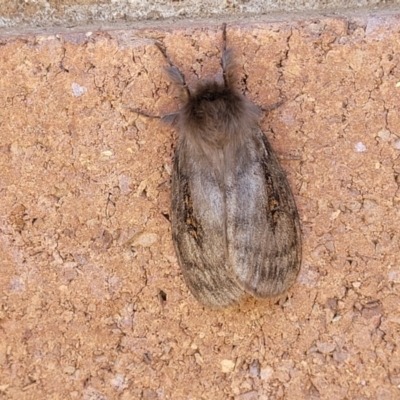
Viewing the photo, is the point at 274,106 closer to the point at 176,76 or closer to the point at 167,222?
the point at 176,76

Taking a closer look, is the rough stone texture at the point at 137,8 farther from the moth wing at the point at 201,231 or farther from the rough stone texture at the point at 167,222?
the moth wing at the point at 201,231

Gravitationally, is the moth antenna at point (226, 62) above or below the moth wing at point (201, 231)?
above

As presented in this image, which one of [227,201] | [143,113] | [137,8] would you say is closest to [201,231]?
[227,201]

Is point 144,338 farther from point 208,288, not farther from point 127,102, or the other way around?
point 127,102


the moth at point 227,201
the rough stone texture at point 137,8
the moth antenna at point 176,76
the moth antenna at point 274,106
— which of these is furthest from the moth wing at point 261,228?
the rough stone texture at point 137,8

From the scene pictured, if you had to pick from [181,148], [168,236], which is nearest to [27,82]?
[181,148]
